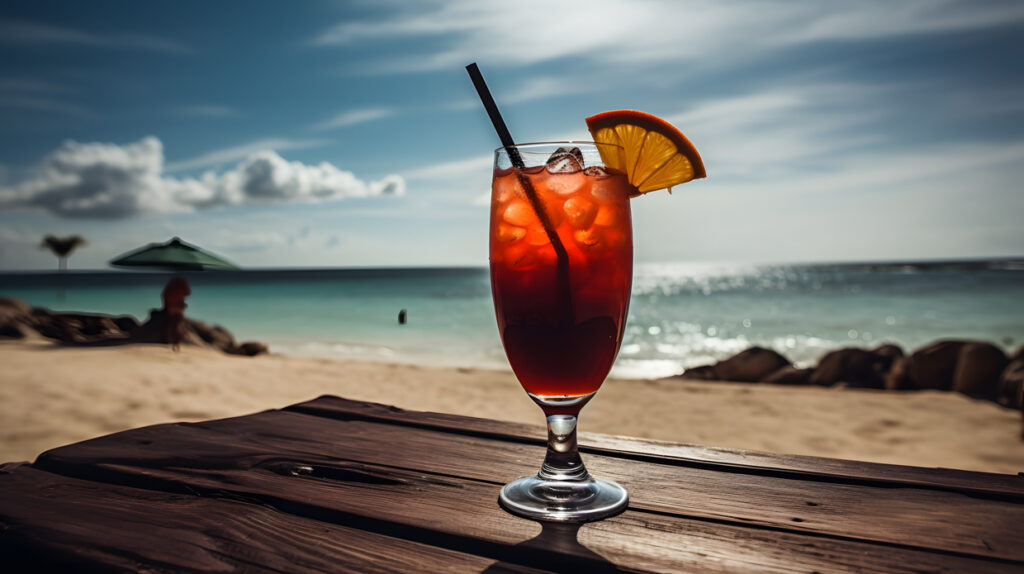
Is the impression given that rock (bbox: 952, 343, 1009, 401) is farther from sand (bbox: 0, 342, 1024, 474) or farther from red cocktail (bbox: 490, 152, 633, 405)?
red cocktail (bbox: 490, 152, 633, 405)

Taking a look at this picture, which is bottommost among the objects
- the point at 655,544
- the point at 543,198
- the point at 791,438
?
the point at 791,438

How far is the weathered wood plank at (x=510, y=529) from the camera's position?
755mm

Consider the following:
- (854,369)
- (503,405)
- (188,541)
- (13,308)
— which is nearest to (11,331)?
(13,308)

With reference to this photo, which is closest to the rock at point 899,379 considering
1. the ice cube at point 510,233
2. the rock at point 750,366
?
the rock at point 750,366

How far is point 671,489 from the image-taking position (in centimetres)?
103

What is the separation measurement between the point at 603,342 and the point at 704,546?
410 mm

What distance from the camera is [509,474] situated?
1106 millimetres

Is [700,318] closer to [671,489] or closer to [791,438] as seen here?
[791,438]

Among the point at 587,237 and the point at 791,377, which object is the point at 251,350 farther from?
the point at 587,237

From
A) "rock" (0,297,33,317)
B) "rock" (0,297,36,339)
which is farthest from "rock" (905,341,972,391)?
"rock" (0,297,33,317)

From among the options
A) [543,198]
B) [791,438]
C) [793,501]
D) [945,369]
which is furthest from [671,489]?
[945,369]

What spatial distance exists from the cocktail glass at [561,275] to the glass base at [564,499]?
0.07 ft

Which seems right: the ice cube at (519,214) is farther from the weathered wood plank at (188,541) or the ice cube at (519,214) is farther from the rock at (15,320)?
the rock at (15,320)

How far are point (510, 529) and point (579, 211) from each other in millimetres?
566
